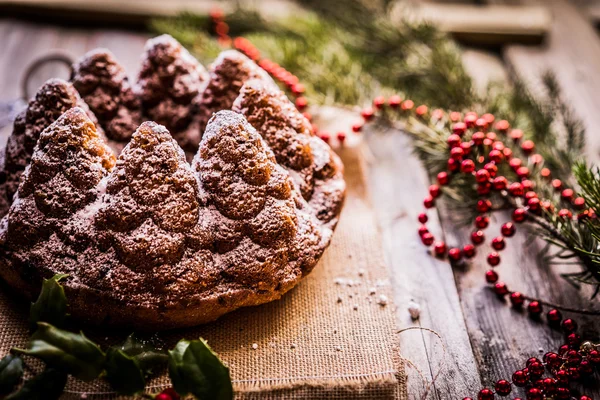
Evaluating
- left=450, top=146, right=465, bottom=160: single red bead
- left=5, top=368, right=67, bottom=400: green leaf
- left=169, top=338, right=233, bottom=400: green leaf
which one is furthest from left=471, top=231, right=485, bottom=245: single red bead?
left=5, top=368, right=67, bottom=400: green leaf

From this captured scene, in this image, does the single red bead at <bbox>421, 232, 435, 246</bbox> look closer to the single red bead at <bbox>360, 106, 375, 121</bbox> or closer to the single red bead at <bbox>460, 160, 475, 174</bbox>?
the single red bead at <bbox>460, 160, 475, 174</bbox>

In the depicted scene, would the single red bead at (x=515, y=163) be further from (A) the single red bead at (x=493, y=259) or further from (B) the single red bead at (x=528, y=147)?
(A) the single red bead at (x=493, y=259)

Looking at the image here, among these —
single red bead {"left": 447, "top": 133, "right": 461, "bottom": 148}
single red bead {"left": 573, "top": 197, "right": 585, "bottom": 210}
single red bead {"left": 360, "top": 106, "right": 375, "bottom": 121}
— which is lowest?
single red bead {"left": 360, "top": 106, "right": 375, "bottom": 121}

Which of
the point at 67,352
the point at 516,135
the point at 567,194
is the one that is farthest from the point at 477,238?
the point at 67,352

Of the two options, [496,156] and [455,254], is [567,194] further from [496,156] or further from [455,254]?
[455,254]

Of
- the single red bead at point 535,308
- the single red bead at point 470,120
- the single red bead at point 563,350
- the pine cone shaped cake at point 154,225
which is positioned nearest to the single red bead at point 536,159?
the single red bead at point 470,120
